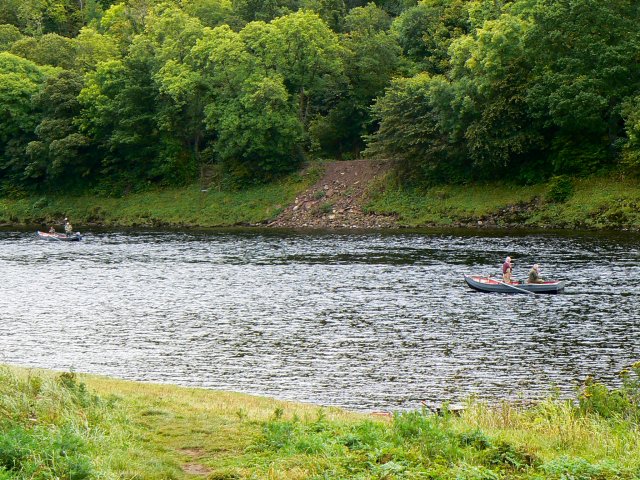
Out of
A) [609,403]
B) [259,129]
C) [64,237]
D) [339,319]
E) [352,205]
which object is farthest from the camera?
[259,129]

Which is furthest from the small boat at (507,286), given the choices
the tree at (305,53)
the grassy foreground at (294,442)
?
the tree at (305,53)

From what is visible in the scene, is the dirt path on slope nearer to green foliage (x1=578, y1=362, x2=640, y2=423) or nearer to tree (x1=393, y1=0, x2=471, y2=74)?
tree (x1=393, y1=0, x2=471, y2=74)

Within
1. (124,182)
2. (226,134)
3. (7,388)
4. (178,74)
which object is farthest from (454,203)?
(7,388)

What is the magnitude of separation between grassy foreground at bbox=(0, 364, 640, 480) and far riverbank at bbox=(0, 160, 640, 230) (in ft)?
166

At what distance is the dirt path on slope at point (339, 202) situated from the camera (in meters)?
78.9

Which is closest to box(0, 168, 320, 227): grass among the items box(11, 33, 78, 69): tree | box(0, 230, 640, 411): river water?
box(0, 230, 640, 411): river water

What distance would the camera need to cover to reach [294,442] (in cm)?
1462

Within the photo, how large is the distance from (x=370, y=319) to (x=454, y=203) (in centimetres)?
4111

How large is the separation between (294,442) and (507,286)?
2938cm

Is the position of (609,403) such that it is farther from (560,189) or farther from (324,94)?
(324,94)

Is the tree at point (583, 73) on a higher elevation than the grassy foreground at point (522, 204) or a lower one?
higher

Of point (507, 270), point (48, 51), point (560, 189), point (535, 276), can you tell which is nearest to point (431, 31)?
point (560, 189)

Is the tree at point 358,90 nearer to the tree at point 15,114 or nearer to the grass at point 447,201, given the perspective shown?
the grass at point 447,201

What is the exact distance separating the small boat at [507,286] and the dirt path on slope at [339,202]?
33.7 m
